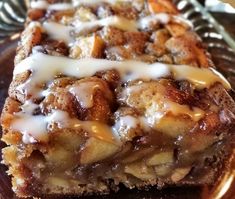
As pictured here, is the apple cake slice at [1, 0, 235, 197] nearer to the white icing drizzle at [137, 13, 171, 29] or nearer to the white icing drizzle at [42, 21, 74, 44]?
the white icing drizzle at [42, 21, 74, 44]

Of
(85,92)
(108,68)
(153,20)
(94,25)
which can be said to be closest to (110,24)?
(94,25)

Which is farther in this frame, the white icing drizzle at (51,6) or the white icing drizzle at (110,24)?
the white icing drizzle at (51,6)

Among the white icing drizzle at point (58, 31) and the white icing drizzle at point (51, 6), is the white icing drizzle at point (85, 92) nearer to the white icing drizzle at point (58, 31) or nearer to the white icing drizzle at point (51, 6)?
the white icing drizzle at point (58, 31)

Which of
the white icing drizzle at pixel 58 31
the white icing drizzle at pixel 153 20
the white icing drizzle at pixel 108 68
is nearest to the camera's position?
the white icing drizzle at pixel 108 68

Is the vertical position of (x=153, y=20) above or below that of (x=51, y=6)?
above

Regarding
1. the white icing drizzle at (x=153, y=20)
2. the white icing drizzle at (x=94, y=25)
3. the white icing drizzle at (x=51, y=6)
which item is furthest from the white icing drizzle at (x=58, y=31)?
the white icing drizzle at (x=153, y=20)

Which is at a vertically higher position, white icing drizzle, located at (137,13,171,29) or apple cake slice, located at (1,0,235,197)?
white icing drizzle, located at (137,13,171,29)

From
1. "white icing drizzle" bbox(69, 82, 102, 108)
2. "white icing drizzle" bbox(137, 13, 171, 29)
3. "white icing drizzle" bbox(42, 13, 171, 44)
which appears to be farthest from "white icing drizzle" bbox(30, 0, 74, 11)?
"white icing drizzle" bbox(69, 82, 102, 108)

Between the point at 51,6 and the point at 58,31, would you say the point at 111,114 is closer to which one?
the point at 58,31
